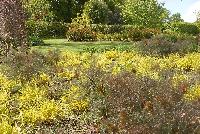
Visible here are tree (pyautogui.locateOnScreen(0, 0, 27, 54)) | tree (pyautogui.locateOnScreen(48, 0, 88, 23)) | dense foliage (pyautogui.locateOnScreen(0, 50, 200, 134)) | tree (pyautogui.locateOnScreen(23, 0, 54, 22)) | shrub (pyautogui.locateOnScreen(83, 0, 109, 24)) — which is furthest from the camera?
tree (pyautogui.locateOnScreen(48, 0, 88, 23))

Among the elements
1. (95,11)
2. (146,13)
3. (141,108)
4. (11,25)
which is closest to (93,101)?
(141,108)

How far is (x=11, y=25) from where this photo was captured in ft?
57.5

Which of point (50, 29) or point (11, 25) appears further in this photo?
point (50, 29)

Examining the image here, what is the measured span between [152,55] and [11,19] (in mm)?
5818

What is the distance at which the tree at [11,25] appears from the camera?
17.3 meters

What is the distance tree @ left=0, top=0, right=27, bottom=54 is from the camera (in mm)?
17281

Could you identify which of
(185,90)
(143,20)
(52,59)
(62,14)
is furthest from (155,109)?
(62,14)

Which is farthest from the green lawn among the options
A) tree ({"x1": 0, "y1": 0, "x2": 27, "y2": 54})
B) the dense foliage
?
the dense foliage

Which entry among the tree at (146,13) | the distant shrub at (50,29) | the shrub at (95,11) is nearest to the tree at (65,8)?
the shrub at (95,11)

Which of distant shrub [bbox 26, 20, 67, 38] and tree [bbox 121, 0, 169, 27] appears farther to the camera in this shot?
tree [bbox 121, 0, 169, 27]

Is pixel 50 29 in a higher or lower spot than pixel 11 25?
lower

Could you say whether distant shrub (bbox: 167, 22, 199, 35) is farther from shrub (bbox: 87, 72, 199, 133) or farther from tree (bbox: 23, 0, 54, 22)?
shrub (bbox: 87, 72, 199, 133)

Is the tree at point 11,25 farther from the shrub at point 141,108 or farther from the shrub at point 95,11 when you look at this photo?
the shrub at point 95,11

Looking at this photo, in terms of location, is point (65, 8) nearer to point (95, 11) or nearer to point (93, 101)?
point (95, 11)
